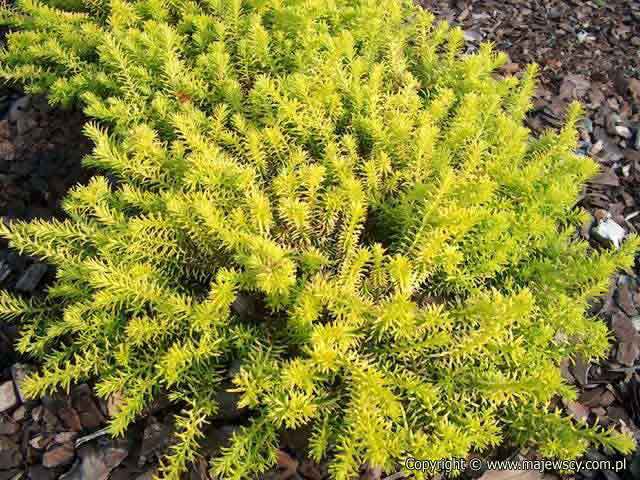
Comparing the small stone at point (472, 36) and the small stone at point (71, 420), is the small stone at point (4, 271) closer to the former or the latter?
the small stone at point (71, 420)

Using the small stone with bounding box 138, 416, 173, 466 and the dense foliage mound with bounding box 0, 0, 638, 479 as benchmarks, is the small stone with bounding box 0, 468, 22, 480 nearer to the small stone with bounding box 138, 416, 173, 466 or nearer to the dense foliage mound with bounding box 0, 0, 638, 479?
the dense foliage mound with bounding box 0, 0, 638, 479

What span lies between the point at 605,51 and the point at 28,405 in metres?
4.28

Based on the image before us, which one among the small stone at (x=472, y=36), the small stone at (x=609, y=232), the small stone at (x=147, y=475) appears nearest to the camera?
the small stone at (x=147, y=475)

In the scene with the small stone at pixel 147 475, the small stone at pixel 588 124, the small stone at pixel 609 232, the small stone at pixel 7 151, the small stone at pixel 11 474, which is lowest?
the small stone at pixel 11 474

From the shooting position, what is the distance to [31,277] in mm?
2762

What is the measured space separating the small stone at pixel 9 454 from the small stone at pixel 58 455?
112 mm

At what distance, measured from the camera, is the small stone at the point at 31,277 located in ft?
8.96

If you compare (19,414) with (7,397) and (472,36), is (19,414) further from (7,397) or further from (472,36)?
(472,36)

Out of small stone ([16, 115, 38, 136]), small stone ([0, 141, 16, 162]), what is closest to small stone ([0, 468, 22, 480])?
small stone ([0, 141, 16, 162])

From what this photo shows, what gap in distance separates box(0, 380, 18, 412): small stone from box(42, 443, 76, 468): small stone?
0.28 metres

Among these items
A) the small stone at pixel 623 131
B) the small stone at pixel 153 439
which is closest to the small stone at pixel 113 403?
the small stone at pixel 153 439

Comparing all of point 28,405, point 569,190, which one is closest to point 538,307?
point 569,190

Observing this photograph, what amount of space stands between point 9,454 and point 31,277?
2.65ft

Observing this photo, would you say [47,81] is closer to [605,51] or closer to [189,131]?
[189,131]
